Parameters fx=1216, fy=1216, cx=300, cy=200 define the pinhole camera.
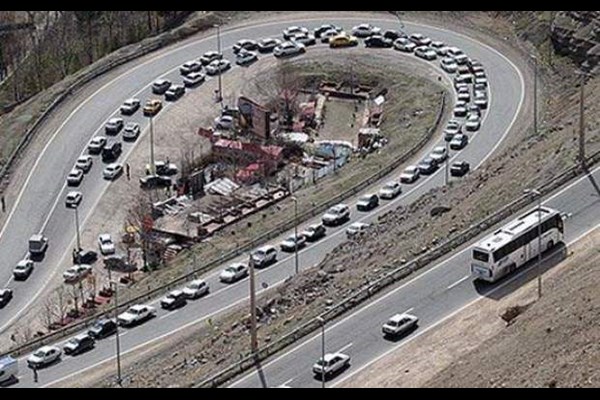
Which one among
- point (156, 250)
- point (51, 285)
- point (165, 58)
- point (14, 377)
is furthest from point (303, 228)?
point (165, 58)

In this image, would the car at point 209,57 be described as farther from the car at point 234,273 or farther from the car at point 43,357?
the car at point 43,357

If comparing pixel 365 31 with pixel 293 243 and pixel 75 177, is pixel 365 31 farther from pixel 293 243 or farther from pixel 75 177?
pixel 293 243

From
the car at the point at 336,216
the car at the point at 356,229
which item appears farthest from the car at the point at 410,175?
the car at the point at 356,229

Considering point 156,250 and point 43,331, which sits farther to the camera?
point 156,250

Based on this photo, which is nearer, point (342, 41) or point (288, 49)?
point (288, 49)

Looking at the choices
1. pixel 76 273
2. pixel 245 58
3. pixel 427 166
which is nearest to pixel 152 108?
pixel 245 58

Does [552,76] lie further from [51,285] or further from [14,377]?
[14,377]

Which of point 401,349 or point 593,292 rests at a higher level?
point 593,292
